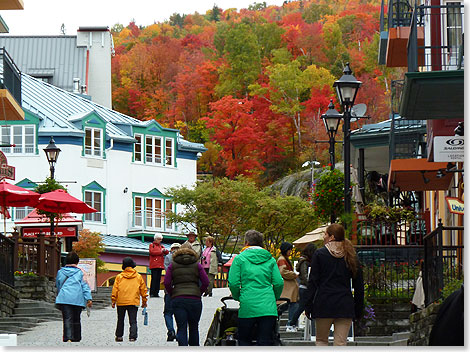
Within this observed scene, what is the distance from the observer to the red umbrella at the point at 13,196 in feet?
81.3

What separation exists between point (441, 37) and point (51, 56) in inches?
2087

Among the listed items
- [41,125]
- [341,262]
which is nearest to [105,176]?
[41,125]

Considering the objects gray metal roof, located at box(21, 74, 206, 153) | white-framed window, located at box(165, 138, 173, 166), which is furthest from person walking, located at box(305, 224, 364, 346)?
white-framed window, located at box(165, 138, 173, 166)

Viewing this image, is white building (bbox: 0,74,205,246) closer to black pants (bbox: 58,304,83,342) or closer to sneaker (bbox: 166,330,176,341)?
sneaker (bbox: 166,330,176,341)

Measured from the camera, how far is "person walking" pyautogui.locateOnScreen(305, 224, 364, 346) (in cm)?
1181

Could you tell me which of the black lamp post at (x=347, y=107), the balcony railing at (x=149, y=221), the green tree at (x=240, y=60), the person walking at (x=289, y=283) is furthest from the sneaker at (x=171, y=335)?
the green tree at (x=240, y=60)

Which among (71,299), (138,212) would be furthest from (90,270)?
(138,212)

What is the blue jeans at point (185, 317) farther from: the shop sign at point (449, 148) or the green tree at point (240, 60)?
the green tree at point (240, 60)

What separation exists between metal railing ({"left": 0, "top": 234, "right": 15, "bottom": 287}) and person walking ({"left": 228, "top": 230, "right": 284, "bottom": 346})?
11.6m

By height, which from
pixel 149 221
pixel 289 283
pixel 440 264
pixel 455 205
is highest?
pixel 149 221

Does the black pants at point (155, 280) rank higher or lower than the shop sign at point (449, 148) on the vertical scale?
lower

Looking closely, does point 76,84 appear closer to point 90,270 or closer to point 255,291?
point 90,270

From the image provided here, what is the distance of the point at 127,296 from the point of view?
17.2 metres

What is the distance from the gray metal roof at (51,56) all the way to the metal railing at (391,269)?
50.1 m
